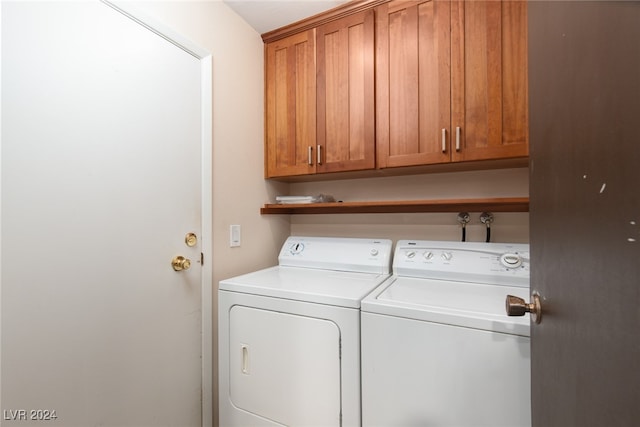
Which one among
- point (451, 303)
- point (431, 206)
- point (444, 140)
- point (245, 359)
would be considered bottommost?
point (245, 359)

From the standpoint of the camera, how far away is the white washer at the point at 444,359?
90 centimetres

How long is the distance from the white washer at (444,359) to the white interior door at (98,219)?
91 centimetres

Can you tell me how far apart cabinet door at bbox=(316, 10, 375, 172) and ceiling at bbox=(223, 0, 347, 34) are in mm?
107

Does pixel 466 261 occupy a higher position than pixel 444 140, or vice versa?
pixel 444 140

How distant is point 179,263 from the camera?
1.33 meters

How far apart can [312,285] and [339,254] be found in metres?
0.42

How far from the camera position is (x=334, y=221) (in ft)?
6.72

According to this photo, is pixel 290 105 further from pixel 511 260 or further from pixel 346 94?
pixel 511 260

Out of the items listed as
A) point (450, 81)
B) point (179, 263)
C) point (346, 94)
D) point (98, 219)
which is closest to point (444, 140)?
point (450, 81)

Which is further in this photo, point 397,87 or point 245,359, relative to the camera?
point 397,87

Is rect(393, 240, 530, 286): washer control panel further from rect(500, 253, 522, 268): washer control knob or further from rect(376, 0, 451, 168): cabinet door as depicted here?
rect(376, 0, 451, 168): cabinet door

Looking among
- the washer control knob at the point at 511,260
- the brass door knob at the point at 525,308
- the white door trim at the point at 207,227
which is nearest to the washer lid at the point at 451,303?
the washer control knob at the point at 511,260

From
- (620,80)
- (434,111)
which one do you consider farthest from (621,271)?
(434,111)

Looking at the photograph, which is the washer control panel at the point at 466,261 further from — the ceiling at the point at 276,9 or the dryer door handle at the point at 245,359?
the ceiling at the point at 276,9
